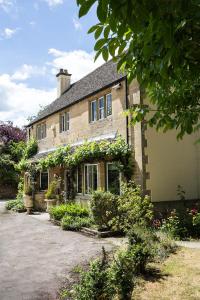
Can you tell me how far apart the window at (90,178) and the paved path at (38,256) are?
2.84 meters

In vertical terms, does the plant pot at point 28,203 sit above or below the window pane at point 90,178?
below

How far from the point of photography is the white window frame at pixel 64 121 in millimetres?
22203

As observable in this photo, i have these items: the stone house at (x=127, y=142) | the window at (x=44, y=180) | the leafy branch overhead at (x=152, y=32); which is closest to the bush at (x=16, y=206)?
the window at (x=44, y=180)

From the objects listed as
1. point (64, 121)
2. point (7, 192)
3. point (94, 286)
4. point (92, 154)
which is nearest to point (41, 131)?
point (64, 121)

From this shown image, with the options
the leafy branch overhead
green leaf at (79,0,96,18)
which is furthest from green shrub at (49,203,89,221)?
green leaf at (79,0,96,18)

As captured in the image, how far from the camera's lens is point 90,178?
17.9 metres

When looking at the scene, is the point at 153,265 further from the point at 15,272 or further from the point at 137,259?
→ the point at 15,272

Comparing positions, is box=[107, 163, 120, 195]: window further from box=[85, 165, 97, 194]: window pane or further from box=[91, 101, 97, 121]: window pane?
box=[91, 101, 97, 121]: window pane

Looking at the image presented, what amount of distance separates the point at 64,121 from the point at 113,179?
8198 millimetres

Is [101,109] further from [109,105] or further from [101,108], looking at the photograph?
[109,105]

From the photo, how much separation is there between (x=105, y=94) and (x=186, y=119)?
1321cm

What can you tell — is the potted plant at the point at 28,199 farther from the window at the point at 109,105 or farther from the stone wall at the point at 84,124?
the window at the point at 109,105

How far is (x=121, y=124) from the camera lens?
52.2 ft

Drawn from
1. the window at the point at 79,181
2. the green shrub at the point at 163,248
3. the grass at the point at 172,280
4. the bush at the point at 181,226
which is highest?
the window at the point at 79,181
